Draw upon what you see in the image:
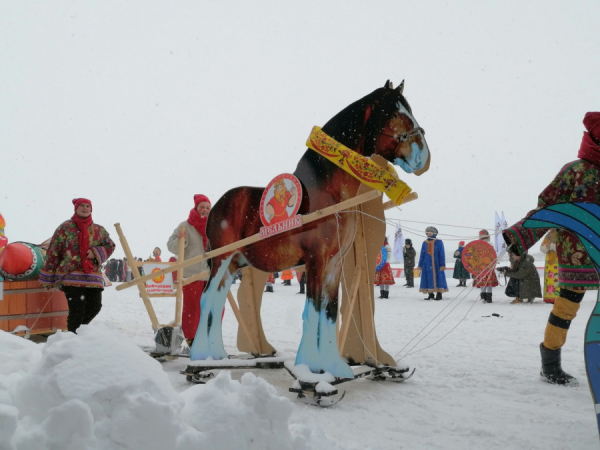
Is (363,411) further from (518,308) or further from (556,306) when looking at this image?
(518,308)

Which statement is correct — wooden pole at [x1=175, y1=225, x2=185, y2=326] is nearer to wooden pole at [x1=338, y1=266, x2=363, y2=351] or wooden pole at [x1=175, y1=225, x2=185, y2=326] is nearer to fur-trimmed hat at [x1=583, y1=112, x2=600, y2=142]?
wooden pole at [x1=338, y1=266, x2=363, y2=351]

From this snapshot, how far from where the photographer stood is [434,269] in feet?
40.8

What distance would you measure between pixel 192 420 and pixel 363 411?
1469 millimetres

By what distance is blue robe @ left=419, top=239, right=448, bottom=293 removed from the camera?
1233 cm

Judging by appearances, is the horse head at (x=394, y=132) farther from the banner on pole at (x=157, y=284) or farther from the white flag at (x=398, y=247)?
the white flag at (x=398, y=247)

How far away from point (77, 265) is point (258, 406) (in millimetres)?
3630

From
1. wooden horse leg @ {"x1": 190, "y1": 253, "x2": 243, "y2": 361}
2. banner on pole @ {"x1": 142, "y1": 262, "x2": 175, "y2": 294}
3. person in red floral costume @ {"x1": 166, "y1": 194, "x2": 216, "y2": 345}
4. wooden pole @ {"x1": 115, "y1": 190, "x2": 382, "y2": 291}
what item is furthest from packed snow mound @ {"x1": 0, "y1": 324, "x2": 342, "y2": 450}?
banner on pole @ {"x1": 142, "y1": 262, "x2": 175, "y2": 294}

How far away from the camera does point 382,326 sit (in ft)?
24.6

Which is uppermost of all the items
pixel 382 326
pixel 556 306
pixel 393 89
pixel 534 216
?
pixel 393 89

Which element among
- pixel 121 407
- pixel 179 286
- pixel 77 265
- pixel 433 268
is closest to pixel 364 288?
pixel 179 286

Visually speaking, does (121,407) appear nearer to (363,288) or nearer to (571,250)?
(363,288)

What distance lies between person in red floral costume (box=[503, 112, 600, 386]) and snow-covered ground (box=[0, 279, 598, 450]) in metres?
0.25

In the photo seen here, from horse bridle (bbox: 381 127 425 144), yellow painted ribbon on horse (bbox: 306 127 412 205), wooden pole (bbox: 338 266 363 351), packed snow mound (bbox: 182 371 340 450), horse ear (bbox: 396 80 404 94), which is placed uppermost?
horse ear (bbox: 396 80 404 94)

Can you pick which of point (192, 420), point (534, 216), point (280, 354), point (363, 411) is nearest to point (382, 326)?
point (280, 354)
